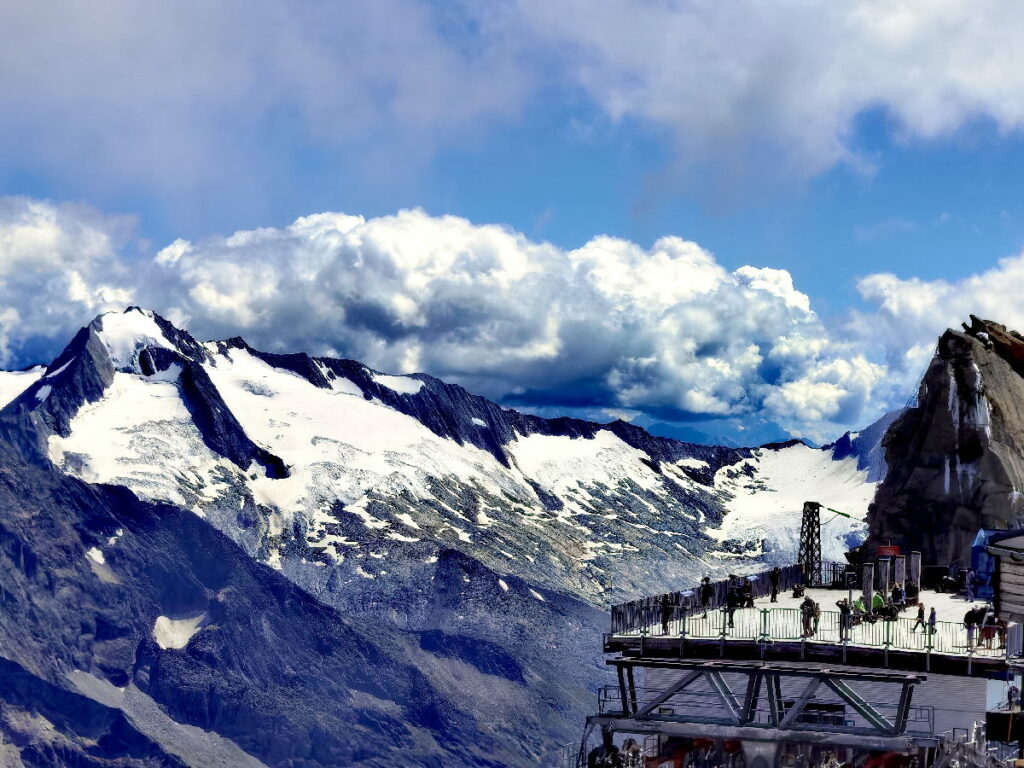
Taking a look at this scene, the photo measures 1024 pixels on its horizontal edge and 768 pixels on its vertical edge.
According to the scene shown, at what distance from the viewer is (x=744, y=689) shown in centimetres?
6831

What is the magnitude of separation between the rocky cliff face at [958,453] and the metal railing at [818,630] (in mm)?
76460

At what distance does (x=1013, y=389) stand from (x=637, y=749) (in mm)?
103506

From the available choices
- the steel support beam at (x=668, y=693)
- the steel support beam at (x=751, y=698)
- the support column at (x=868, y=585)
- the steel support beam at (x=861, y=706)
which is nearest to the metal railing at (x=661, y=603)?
the steel support beam at (x=668, y=693)

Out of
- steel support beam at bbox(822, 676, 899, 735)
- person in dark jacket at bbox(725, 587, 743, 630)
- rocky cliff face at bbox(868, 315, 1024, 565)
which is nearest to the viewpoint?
steel support beam at bbox(822, 676, 899, 735)

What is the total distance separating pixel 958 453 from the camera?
152 m

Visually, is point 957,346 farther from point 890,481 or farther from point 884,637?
point 884,637

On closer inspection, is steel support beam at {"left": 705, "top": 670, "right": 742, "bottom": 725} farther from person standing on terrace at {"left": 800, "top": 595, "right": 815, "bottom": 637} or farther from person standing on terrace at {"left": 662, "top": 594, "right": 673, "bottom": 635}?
person standing on terrace at {"left": 800, "top": 595, "right": 815, "bottom": 637}

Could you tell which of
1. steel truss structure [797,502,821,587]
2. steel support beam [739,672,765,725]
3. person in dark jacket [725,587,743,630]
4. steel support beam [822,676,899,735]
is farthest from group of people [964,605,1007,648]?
steel truss structure [797,502,821,587]

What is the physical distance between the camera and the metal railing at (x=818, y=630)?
64.2m

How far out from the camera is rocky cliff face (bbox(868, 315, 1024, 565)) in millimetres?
148875

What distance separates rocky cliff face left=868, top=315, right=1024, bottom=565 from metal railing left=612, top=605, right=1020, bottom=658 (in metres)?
76.5

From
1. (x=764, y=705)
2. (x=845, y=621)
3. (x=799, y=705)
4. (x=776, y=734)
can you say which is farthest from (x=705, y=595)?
(x=776, y=734)

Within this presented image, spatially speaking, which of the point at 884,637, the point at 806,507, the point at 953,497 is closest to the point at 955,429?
the point at 953,497

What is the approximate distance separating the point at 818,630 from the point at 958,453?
89289 mm
